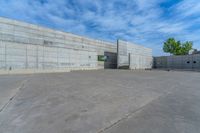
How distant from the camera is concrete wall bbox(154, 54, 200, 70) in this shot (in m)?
30.8

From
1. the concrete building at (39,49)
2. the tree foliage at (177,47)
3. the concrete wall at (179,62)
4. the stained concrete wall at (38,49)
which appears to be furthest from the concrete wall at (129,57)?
the tree foliage at (177,47)

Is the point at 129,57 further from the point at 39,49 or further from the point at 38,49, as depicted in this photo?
the point at 38,49

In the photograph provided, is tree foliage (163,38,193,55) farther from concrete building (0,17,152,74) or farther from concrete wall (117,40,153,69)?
concrete building (0,17,152,74)

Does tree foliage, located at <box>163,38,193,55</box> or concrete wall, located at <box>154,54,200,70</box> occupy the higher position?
tree foliage, located at <box>163,38,193,55</box>

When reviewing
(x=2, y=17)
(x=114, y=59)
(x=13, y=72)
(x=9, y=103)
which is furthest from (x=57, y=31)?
(x=9, y=103)

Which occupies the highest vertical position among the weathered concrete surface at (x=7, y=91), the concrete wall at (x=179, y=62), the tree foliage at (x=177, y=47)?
the tree foliage at (x=177, y=47)

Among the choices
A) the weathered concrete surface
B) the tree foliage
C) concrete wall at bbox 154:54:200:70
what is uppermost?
the tree foliage

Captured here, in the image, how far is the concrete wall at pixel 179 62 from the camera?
30.8m

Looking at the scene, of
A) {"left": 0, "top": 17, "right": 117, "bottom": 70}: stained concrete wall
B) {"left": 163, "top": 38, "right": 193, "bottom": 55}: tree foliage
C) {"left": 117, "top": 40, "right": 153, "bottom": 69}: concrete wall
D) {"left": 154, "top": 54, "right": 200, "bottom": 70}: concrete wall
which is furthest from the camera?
{"left": 163, "top": 38, "right": 193, "bottom": 55}: tree foliage

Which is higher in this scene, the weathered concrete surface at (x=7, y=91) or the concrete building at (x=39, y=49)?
the concrete building at (x=39, y=49)

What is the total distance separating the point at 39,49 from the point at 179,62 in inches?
1404

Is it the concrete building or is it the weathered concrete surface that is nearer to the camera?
the weathered concrete surface

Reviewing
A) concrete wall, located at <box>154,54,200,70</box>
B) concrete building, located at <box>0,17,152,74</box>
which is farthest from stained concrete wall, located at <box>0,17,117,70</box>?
concrete wall, located at <box>154,54,200,70</box>

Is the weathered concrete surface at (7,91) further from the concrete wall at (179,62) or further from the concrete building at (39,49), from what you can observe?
the concrete wall at (179,62)
